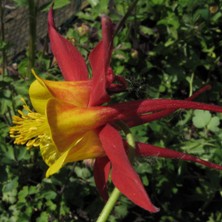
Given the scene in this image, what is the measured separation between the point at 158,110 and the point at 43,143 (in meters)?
0.34

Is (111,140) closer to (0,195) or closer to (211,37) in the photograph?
(0,195)

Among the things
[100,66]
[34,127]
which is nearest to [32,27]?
[34,127]

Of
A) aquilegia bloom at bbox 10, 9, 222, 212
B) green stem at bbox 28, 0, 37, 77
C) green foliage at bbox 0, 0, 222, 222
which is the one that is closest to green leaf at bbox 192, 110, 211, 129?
green foliage at bbox 0, 0, 222, 222

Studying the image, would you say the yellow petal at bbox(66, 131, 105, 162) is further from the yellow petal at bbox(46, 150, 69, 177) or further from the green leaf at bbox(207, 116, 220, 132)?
the green leaf at bbox(207, 116, 220, 132)

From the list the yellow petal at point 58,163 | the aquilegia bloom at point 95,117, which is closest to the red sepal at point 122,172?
the aquilegia bloom at point 95,117

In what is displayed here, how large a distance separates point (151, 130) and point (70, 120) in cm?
152

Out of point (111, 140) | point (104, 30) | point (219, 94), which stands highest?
point (104, 30)

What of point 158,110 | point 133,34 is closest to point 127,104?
point 158,110

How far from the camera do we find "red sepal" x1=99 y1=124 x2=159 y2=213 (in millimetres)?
1191

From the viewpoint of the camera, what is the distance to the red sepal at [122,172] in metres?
1.19

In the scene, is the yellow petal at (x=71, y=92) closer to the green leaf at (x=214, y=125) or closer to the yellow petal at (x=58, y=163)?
the yellow petal at (x=58, y=163)

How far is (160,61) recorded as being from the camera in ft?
10.6

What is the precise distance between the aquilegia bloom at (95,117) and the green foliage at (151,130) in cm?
81

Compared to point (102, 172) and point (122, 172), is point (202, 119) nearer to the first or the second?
point (102, 172)
